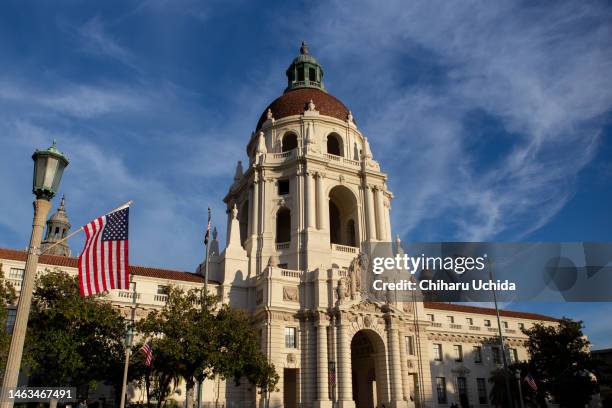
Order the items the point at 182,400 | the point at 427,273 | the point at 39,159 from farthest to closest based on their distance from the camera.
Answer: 1. the point at 427,273
2. the point at 182,400
3. the point at 39,159

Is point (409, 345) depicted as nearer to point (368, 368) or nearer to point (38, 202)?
point (368, 368)

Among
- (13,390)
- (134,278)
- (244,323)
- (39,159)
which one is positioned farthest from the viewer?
(134,278)

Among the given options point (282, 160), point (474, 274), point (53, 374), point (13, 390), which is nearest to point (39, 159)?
point (13, 390)

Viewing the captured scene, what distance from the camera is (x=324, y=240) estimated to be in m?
54.6

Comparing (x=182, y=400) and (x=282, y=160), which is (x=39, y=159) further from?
(x=282, y=160)

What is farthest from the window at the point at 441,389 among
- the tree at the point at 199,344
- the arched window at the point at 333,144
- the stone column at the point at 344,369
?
the tree at the point at 199,344

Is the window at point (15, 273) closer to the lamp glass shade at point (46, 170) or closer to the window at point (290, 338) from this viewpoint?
the window at point (290, 338)

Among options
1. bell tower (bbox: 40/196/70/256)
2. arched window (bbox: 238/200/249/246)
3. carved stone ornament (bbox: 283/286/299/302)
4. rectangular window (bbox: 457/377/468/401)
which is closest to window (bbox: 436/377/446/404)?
rectangular window (bbox: 457/377/468/401)

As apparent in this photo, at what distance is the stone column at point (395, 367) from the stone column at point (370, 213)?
453 inches

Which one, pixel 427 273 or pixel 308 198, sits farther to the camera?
pixel 427 273

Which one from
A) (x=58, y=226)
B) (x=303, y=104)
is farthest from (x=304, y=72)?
(x=58, y=226)

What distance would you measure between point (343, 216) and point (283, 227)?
730cm

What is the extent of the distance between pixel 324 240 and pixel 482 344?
1028 inches

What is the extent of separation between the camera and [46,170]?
12.3 meters
